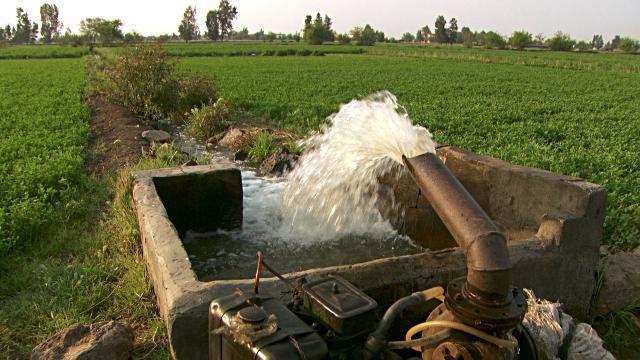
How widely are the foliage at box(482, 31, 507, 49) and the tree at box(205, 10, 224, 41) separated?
57990 mm

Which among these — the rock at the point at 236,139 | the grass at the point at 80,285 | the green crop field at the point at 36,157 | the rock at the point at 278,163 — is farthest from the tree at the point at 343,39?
the grass at the point at 80,285

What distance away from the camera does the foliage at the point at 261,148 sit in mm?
8266

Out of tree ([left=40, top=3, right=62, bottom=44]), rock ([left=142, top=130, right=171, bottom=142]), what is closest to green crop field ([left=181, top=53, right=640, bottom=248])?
rock ([left=142, top=130, right=171, bottom=142])

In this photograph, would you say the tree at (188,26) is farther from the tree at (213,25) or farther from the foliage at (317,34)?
the foliage at (317,34)

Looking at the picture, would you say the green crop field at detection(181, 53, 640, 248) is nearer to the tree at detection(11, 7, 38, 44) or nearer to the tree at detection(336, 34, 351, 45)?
the tree at detection(336, 34, 351, 45)

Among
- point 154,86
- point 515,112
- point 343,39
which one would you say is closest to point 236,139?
point 154,86

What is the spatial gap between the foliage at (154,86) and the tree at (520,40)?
69.2 metres

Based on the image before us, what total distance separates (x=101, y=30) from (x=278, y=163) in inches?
2786

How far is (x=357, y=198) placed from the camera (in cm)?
499

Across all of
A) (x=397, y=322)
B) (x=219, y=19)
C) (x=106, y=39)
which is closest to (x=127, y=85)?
(x=397, y=322)

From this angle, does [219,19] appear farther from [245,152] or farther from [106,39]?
[245,152]

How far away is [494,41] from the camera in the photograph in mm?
75812

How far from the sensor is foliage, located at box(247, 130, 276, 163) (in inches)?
325

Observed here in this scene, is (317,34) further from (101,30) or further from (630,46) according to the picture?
(630,46)
